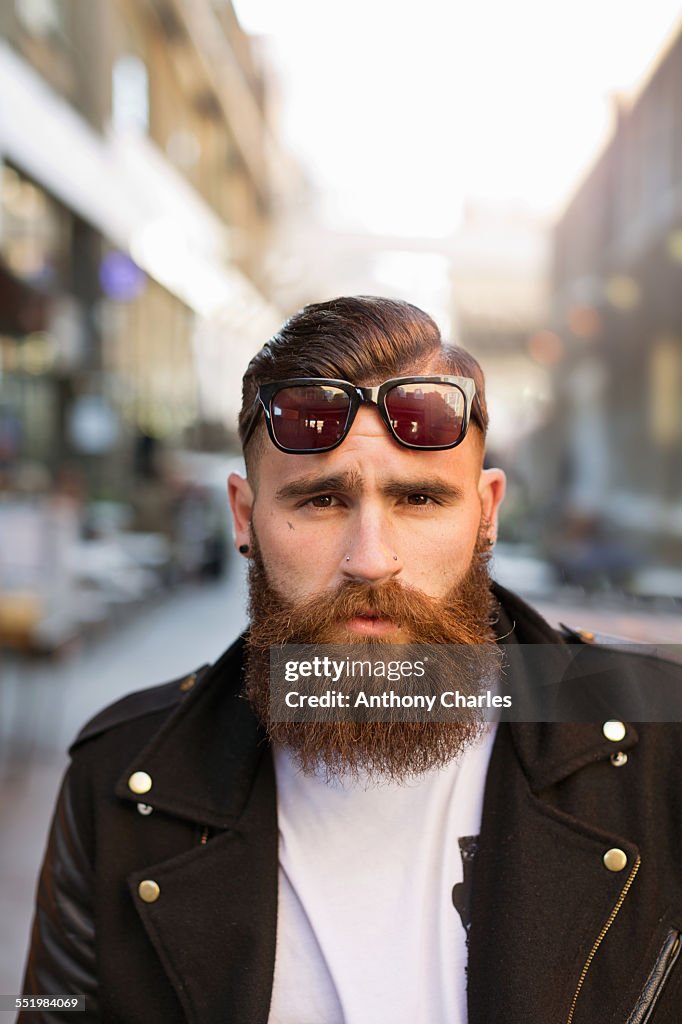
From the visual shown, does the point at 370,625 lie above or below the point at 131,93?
below

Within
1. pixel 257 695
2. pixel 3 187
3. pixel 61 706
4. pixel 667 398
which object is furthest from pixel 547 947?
pixel 3 187

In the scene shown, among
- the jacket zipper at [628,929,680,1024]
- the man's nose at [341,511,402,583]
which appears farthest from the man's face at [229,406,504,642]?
the jacket zipper at [628,929,680,1024]

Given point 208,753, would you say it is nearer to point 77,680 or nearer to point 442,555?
point 442,555

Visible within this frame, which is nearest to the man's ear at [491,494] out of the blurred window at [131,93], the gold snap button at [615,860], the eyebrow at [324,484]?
the eyebrow at [324,484]

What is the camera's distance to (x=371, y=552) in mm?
1196

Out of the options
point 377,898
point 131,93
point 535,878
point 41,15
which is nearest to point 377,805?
point 377,898

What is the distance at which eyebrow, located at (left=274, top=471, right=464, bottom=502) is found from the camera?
1.22 m

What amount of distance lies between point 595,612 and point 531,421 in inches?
14.3

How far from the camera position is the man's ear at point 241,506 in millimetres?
1396

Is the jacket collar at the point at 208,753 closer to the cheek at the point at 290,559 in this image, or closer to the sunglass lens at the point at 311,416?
the cheek at the point at 290,559

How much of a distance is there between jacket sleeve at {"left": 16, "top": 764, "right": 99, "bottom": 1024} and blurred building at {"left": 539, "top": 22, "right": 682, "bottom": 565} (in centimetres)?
104

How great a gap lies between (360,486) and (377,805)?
47 cm

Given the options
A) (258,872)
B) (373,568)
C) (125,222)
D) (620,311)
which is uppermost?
(125,222)

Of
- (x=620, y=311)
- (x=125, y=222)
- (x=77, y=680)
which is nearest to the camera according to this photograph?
(x=620, y=311)
